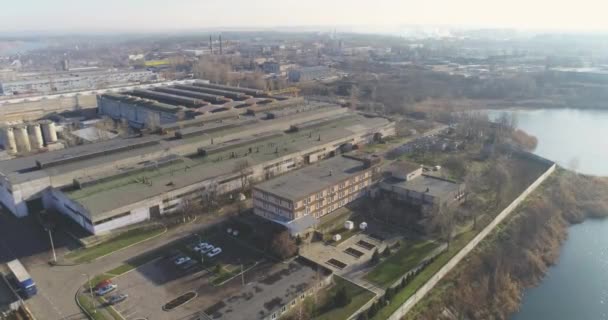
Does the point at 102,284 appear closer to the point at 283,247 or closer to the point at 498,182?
the point at 283,247

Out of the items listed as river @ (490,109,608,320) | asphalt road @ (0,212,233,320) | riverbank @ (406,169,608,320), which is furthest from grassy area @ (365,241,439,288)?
asphalt road @ (0,212,233,320)

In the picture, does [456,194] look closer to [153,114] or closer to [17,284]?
[17,284]

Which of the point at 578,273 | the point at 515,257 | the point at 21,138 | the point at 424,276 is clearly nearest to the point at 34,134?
the point at 21,138

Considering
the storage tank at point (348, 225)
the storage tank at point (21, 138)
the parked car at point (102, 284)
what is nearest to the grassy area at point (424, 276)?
the storage tank at point (348, 225)

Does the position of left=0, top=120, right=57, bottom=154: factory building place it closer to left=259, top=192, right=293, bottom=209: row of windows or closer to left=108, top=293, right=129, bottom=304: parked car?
left=259, top=192, right=293, bottom=209: row of windows

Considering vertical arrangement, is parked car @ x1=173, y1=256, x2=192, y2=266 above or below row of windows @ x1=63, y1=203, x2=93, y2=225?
below
